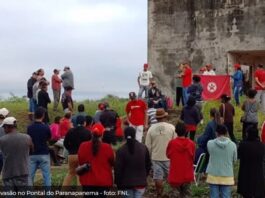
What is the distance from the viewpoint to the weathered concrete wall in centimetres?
2247

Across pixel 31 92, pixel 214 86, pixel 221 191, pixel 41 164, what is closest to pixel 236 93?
pixel 214 86

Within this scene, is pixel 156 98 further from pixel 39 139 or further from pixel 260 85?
pixel 39 139

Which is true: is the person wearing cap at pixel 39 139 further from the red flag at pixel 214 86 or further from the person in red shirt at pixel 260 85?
the red flag at pixel 214 86

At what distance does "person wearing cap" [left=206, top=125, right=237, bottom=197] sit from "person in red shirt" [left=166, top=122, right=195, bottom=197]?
0.55m

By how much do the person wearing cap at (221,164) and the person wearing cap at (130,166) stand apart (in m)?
1.18

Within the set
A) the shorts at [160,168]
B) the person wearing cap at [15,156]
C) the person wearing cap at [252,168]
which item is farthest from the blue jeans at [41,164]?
the person wearing cap at [252,168]

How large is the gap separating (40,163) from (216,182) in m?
3.16

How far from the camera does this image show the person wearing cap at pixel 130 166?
8.54 meters

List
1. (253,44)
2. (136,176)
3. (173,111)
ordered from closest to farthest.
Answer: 1. (136,176)
2. (173,111)
3. (253,44)

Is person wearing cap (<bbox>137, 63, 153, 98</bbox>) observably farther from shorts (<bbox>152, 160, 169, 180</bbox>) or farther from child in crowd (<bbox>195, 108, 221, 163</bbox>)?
shorts (<bbox>152, 160, 169, 180</bbox>)

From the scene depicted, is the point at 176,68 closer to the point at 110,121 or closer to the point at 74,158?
the point at 110,121

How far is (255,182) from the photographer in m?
8.96

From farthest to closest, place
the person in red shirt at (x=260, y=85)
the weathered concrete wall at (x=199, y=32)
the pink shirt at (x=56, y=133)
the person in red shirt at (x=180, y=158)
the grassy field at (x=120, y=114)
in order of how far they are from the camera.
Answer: the weathered concrete wall at (x=199, y=32) < the person in red shirt at (x=260, y=85) < the pink shirt at (x=56, y=133) < the grassy field at (x=120, y=114) < the person in red shirt at (x=180, y=158)

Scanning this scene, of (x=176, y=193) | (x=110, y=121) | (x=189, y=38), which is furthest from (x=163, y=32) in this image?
(x=176, y=193)
